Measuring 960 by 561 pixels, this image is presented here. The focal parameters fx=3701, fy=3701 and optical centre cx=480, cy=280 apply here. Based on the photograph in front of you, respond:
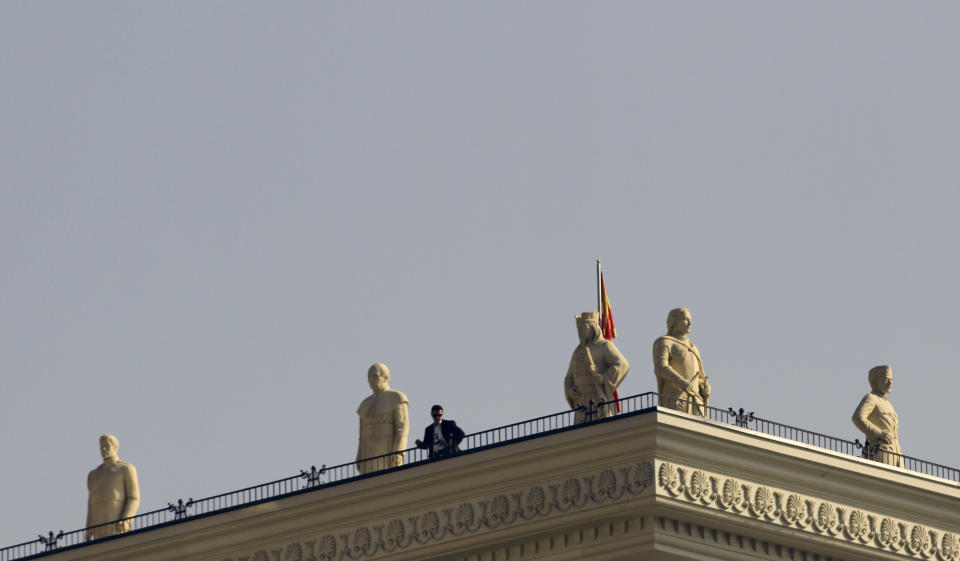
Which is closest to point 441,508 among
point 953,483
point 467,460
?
point 467,460

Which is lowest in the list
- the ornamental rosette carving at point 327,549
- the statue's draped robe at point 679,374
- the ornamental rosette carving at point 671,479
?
the ornamental rosette carving at point 671,479

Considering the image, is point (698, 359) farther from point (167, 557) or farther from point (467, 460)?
point (167, 557)

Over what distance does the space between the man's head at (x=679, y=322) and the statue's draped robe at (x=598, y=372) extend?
2.64 feet

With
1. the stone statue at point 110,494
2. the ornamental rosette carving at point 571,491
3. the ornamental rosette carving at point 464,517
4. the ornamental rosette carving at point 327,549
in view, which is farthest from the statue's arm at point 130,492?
the ornamental rosette carving at point 571,491

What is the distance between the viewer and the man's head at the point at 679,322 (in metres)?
48.8

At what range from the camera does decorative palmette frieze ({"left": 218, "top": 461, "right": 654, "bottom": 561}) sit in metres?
46.5

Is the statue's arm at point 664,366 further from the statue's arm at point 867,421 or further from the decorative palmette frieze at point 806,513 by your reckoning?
the statue's arm at point 867,421

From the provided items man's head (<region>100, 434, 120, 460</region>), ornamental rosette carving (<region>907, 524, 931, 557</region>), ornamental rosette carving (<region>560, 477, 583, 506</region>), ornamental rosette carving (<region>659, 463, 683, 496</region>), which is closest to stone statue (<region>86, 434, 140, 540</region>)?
man's head (<region>100, 434, 120, 460</region>)

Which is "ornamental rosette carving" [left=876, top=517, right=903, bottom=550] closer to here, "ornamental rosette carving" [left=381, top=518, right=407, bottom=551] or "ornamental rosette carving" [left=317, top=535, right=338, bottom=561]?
"ornamental rosette carving" [left=381, top=518, right=407, bottom=551]

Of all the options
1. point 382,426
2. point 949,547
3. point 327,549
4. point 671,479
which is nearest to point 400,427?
point 382,426

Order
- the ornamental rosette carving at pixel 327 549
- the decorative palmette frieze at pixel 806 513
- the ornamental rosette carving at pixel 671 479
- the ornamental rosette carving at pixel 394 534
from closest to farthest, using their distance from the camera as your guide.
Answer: the ornamental rosette carving at pixel 671 479
the decorative palmette frieze at pixel 806 513
the ornamental rosette carving at pixel 394 534
the ornamental rosette carving at pixel 327 549

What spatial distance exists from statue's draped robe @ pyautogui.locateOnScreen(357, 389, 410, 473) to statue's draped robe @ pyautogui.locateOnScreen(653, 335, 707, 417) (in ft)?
13.7

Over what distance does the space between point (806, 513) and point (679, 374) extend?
2.46m

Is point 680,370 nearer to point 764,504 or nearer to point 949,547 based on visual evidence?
point 764,504
